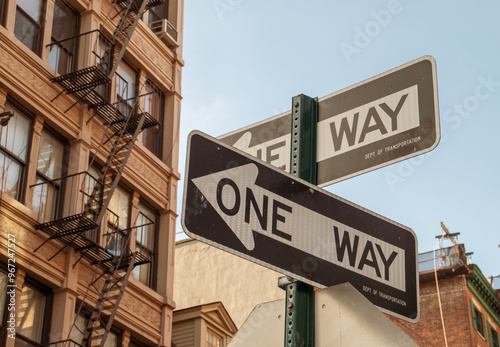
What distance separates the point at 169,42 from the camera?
24.2 metres

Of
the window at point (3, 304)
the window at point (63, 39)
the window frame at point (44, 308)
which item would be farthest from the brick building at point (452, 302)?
the window at point (3, 304)

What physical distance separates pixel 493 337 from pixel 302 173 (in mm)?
47225

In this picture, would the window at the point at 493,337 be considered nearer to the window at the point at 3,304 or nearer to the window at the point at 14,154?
the window at the point at 14,154

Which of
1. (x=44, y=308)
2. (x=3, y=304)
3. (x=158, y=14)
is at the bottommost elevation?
(x=3, y=304)

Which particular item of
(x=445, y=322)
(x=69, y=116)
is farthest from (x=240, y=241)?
(x=445, y=322)

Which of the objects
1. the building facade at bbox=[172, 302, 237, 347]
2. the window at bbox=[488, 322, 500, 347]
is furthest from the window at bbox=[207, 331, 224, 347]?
the window at bbox=[488, 322, 500, 347]

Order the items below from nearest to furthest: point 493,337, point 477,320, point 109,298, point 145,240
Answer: point 109,298 < point 145,240 < point 477,320 < point 493,337

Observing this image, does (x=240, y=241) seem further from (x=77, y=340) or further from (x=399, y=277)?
(x=77, y=340)

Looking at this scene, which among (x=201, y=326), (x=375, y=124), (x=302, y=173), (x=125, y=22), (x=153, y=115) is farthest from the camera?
(x=201, y=326)

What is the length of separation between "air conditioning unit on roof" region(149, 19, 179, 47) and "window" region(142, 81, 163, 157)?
61.3 inches

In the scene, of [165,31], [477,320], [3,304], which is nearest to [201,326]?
[165,31]

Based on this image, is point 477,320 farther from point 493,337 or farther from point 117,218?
point 117,218

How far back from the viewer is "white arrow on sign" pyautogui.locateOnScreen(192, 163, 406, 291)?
3.67 metres

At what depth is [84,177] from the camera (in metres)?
18.3
